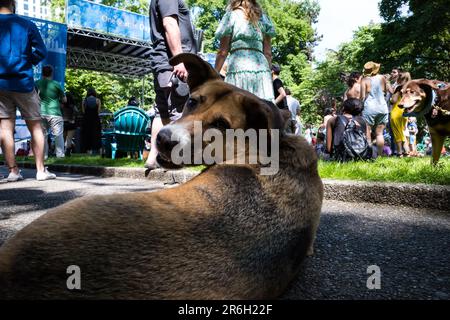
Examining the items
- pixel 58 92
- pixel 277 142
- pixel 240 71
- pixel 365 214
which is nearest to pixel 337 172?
pixel 365 214

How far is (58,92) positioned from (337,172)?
8.00 m

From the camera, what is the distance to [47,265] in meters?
1.01

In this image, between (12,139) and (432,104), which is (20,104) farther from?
(432,104)

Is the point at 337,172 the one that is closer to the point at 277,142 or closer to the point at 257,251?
the point at 277,142

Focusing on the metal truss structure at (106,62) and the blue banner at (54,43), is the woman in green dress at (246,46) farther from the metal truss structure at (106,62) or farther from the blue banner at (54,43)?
the metal truss structure at (106,62)

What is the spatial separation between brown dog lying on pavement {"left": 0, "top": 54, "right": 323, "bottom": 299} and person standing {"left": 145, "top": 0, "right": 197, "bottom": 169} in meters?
3.07

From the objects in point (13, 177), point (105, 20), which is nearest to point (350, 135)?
point (13, 177)

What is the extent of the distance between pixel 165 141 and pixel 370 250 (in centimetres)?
158

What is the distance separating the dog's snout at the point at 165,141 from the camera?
2.31 m

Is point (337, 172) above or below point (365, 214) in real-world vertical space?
above

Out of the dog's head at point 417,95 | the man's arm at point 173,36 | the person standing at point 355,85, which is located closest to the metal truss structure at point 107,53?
the person standing at point 355,85

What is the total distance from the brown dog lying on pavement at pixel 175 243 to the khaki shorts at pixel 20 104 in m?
4.92

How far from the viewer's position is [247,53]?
4.84 m
